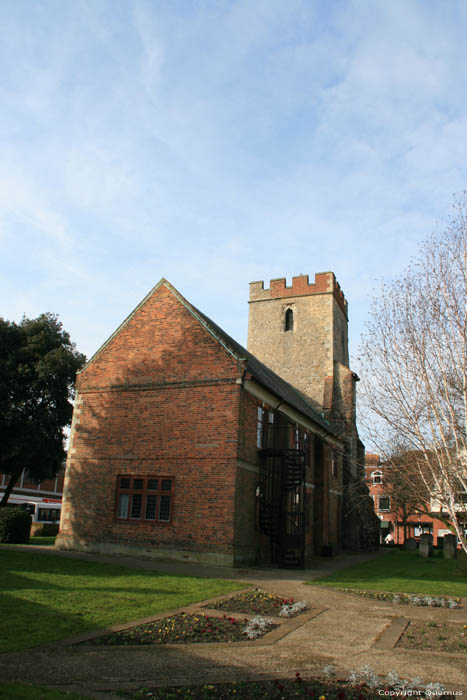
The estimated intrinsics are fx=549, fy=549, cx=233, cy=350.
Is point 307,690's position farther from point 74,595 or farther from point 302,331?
point 302,331

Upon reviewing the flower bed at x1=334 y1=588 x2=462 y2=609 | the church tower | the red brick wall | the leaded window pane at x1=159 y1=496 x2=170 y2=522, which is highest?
the church tower

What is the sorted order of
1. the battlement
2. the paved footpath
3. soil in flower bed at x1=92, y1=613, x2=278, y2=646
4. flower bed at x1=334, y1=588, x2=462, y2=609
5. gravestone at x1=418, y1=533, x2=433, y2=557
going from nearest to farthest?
the paved footpath < soil in flower bed at x1=92, y1=613, x2=278, y2=646 < flower bed at x1=334, y1=588, x2=462, y2=609 < gravestone at x1=418, y1=533, x2=433, y2=557 < the battlement

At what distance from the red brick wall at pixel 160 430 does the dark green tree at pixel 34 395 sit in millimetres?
6639

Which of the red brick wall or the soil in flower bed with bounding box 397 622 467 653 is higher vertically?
the red brick wall

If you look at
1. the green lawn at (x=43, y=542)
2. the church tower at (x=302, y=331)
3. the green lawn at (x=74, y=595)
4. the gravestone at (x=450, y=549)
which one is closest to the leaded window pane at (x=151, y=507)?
the green lawn at (x=74, y=595)

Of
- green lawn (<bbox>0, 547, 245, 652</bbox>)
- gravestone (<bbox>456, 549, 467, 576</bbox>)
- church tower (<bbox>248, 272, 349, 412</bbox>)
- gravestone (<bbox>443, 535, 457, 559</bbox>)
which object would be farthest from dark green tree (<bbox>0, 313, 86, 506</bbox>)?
gravestone (<bbox>443, 535, 457, 559</bbox>)

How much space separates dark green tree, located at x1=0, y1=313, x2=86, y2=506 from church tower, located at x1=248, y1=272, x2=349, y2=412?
45.9 ft

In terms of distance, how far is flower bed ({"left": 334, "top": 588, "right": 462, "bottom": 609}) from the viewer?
1259cm

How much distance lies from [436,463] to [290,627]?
601cm

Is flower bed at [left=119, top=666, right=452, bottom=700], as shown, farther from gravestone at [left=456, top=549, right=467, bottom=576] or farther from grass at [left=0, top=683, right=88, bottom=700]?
gravestone at [left=456, top=549, right=467, bottom=576]

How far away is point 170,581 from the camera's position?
45.5ft

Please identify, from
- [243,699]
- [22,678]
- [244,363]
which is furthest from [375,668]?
[244,363]

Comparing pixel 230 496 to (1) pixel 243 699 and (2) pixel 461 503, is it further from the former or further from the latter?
(1) pixel 243 699

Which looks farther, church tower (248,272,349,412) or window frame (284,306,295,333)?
window frame (284,306,295,333)
